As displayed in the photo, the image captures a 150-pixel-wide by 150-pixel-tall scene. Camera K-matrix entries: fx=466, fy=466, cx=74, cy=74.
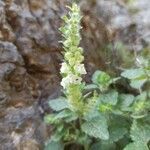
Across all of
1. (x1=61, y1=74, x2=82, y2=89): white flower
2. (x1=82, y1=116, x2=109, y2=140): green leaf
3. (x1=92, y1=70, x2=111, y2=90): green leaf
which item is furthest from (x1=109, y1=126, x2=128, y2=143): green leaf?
(x1=61, y1=74, x2=82, y2=89): white flower

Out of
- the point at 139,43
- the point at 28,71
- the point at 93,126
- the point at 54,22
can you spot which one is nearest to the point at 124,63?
the point at 139,43

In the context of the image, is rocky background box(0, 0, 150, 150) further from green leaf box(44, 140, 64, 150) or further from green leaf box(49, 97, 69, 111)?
green leaf box(49, 97, 69, 111)

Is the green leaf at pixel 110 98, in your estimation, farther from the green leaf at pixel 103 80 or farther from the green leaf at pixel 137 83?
the green leaf at pixel 137 83

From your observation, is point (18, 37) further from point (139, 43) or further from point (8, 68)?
point (139, 43)

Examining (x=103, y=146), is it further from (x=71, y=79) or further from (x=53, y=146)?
(x=71, y=79)

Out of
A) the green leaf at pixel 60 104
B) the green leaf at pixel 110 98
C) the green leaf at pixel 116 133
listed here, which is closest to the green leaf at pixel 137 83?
the green leaf at pixel 110 98

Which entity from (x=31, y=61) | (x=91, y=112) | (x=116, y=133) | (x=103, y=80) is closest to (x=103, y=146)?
(x=116, y=133)
